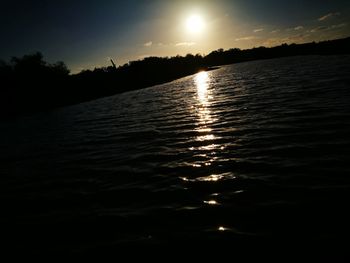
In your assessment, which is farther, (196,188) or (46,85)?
(46,85)

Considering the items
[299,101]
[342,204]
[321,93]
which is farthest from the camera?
[321,93]

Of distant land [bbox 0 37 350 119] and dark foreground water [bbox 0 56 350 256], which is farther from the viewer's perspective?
distant land [bbox 0 37 350 119]

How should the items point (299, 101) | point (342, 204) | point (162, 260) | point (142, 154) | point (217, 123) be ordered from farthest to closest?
point (299, 101), point (217, 123), point (142, 154), point (342, 204), point (162, 260)

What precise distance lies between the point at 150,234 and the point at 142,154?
7.39 meters

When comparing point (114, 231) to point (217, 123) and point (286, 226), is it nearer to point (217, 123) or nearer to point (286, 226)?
point (286, 226)

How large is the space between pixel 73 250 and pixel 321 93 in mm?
22864

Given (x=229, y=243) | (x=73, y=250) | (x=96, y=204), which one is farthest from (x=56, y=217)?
(x=229, y=243)


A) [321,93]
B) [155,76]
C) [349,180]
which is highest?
[349,180]

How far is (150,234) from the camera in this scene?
267 inches

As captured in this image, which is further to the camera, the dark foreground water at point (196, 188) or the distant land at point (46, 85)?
the distant land at point (46, 85)

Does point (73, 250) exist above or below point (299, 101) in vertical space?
above

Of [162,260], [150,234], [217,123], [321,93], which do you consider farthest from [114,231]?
[321,93]

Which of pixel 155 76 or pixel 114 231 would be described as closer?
pixel 114 231

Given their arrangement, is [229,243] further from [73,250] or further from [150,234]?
[73,250]
